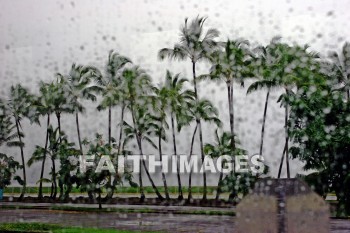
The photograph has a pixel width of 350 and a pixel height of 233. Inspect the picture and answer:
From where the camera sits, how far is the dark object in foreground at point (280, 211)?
4562 mm

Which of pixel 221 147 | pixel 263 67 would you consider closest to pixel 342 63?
pixel 263 67

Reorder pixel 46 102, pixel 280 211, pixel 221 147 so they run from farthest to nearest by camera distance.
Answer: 1. pixel 46 102
2. pixel 221 147
3. pixel 280 211

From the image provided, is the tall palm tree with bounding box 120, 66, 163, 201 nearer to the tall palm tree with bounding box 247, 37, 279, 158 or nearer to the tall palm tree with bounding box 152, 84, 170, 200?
the tall palm tree with bounding box 152, 84, 170, 200

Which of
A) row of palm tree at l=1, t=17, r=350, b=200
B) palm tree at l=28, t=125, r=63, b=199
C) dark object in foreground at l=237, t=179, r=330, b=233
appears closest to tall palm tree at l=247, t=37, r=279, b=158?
row of palm tree at l=1, t=17, r=350, b=200

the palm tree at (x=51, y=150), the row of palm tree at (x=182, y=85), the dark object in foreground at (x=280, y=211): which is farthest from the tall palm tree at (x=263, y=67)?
the dark object in foreground at (x=280, y=211)

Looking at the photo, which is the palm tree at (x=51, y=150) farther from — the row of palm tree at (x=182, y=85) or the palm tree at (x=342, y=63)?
the palm tree at (x=342, y=63)

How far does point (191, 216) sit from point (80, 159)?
739 cm

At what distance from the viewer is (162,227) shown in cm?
1491

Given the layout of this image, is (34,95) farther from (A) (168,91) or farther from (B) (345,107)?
(B) (345,107)

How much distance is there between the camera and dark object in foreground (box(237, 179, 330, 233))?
456 centimetres

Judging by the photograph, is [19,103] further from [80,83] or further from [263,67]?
[263,67]

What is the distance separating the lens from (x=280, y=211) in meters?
4.57

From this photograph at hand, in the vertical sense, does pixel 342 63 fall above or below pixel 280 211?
above

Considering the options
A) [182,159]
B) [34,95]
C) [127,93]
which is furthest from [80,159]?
[34,95]
